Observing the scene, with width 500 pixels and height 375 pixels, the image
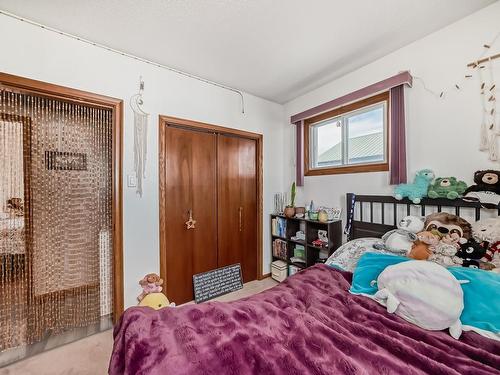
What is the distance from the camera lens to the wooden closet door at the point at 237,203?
2766 millimetres

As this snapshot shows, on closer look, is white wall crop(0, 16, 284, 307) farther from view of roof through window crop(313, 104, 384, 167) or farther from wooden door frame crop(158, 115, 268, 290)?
view of roof through window crop(313, 104, 384, 167)

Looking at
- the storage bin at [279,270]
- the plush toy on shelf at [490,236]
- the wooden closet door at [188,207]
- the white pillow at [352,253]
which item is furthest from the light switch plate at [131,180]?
the plush toy on shelf at [490,236]

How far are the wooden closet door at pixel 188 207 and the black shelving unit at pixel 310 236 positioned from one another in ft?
3.19

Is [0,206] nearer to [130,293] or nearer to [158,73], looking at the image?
[130,293]

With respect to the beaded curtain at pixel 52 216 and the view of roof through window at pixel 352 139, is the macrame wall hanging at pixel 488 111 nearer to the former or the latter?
the view of roof through window at pixel 352 139

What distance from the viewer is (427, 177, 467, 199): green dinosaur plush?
1630 millimetres

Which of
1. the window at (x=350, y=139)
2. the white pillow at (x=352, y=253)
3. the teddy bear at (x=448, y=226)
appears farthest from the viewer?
the window at (x=350, y=139)

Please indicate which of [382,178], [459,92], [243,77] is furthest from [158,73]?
[459,92]

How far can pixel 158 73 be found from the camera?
2248 millimetres

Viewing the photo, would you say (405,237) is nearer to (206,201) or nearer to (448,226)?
Answer: (448,226)

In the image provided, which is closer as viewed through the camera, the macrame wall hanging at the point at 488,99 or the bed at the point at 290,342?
the bed at the point at 290,342

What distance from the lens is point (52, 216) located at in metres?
1.84

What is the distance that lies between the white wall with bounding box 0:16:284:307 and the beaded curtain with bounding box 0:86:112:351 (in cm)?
18

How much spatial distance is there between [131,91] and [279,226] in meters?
2.35
